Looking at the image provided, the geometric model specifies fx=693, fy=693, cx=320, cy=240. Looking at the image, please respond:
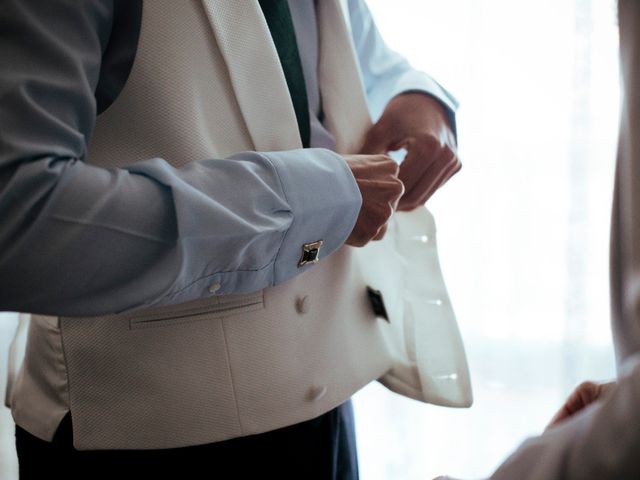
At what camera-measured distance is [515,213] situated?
6.26 feet

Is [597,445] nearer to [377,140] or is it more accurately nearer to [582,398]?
[582,398]

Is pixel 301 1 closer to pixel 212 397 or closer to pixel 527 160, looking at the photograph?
pixel 212 397

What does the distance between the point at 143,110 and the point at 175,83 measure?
0.04 metres

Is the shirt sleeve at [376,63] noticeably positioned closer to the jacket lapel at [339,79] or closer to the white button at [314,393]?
the jacket lapel at [339,79]

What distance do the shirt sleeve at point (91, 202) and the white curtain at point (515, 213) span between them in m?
1.32

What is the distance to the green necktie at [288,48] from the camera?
2.43ft

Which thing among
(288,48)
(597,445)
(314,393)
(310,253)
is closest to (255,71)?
(288,48)

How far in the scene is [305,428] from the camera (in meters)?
0.82

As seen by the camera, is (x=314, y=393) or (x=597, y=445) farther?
(x=314, y=393)

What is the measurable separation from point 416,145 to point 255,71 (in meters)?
0.26

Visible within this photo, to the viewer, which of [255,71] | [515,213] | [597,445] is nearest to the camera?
[597,445]

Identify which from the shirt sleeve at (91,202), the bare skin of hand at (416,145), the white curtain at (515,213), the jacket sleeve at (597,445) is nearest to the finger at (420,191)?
the bare skin of hand at (416,145)

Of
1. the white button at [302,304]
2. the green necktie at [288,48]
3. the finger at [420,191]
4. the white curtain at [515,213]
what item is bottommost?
the white curtain at [515,213]

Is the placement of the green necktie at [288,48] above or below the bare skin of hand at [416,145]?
above
